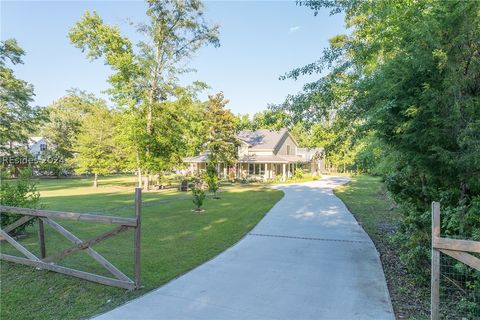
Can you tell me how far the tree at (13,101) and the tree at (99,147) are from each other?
464 centimetres

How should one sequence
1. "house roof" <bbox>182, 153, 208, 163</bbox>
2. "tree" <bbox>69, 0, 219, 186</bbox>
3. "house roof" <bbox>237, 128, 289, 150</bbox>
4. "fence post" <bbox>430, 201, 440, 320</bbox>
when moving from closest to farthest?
1. "fence post" <bbox>430, 201, 440, 320</bbox>
2. "tree" <bbox>69, 0, 219, 186</bbox>
3. "house roof" <bbox>182, 153, 208, 163</bbox>
4. "house roof" <bbox>237, 128, 289, 150</bbox>

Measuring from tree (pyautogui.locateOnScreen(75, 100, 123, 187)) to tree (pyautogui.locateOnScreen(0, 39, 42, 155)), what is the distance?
183 inches

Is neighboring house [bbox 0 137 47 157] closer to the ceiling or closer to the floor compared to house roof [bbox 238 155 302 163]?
closer to the ceiling

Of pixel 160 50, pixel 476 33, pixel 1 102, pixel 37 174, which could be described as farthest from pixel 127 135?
pixel 37 174

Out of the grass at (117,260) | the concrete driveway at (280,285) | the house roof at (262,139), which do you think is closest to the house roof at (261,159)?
the house roof at (262,139)

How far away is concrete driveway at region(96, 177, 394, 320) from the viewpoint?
4004 mm

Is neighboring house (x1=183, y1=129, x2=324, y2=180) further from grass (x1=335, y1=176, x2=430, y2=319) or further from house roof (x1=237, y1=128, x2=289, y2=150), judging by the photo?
grass (x1=335, y1=176, x2=430, y2=319)

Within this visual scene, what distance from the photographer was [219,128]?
99.7 feet

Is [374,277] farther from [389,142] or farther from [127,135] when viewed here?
[127,135]

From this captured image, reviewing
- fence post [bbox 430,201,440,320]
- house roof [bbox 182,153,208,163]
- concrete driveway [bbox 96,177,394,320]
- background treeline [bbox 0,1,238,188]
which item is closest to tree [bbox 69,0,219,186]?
background treeline [bbox 0,1,238,188]

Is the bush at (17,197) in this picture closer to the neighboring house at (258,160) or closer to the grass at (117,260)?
the grass at (117,260)

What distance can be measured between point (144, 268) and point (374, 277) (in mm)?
4394

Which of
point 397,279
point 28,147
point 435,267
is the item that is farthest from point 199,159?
point 435,267

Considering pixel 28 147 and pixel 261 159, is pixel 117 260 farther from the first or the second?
pixel 28 147
